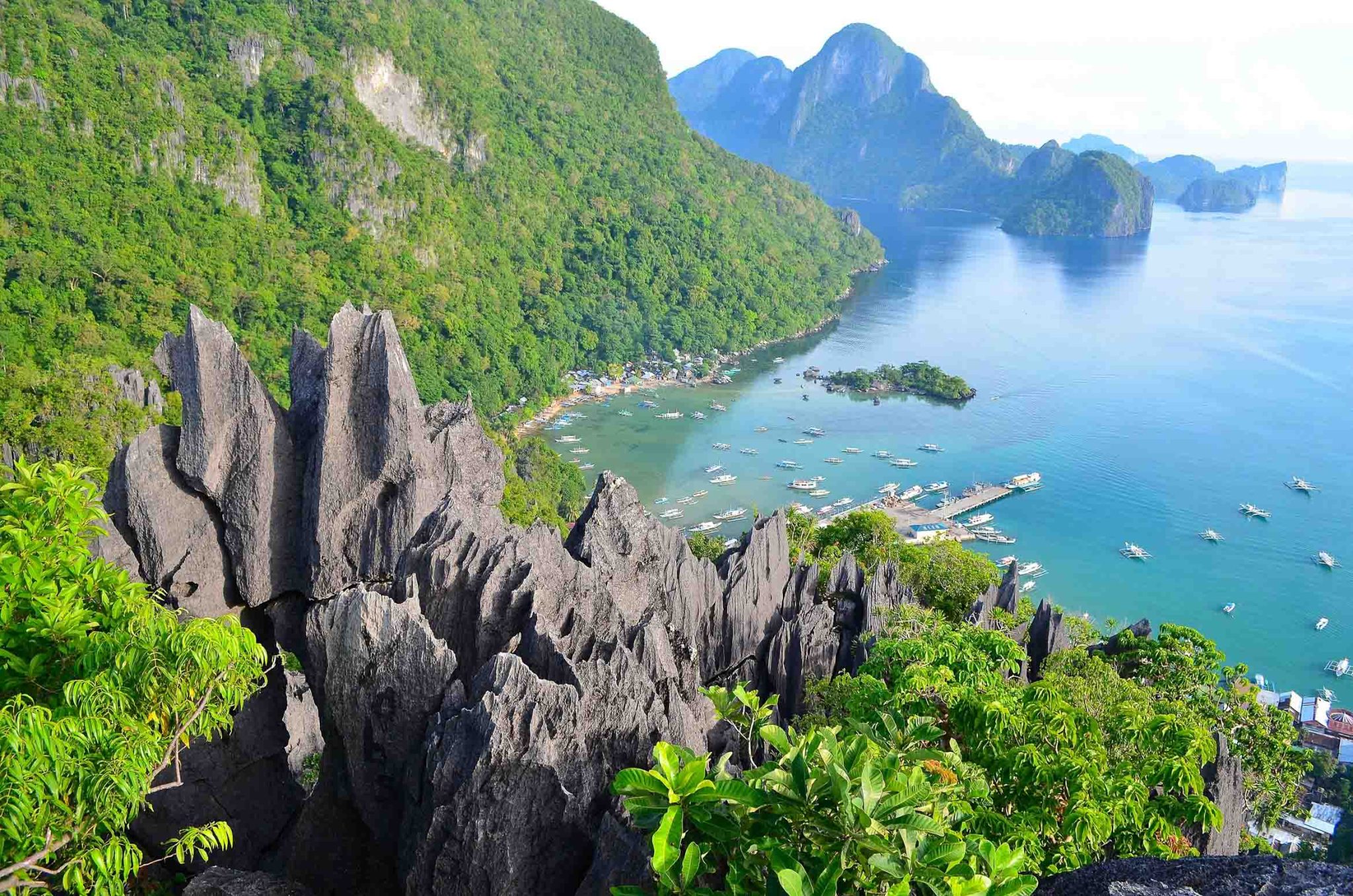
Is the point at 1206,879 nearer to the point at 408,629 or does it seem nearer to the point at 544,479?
the point at 408,629

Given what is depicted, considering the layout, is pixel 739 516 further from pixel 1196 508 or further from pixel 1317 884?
pixel 1317 884

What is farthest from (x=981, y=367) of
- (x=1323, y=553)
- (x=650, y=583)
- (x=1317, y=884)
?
(x=1317, y=884)

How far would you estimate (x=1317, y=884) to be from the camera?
468 centimetres

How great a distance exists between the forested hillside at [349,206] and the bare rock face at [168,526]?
14.5 meters

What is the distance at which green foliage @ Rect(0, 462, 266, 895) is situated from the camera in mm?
4793

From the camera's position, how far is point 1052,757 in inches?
291

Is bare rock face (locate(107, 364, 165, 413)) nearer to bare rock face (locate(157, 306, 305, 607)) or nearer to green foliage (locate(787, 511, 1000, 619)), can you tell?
bare rock face (locate(157, 306, 305, 607))

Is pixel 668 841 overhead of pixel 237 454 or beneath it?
beneath

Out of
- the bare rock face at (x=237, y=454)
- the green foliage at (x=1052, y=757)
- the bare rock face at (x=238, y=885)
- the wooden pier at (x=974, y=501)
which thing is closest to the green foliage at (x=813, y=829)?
the green foliage at (x=1052, y=757)

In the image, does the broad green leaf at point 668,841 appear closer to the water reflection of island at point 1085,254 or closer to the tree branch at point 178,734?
the tree branch at point 178,734

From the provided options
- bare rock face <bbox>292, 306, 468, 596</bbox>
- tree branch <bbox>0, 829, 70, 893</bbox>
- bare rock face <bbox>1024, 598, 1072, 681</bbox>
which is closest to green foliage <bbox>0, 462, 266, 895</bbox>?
tree branch <bbox>0, 829, 70, 893</bbox>

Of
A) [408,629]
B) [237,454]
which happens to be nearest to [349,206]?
[237,454]

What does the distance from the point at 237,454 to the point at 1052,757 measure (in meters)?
8.80

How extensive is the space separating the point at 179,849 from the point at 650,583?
7.45m
